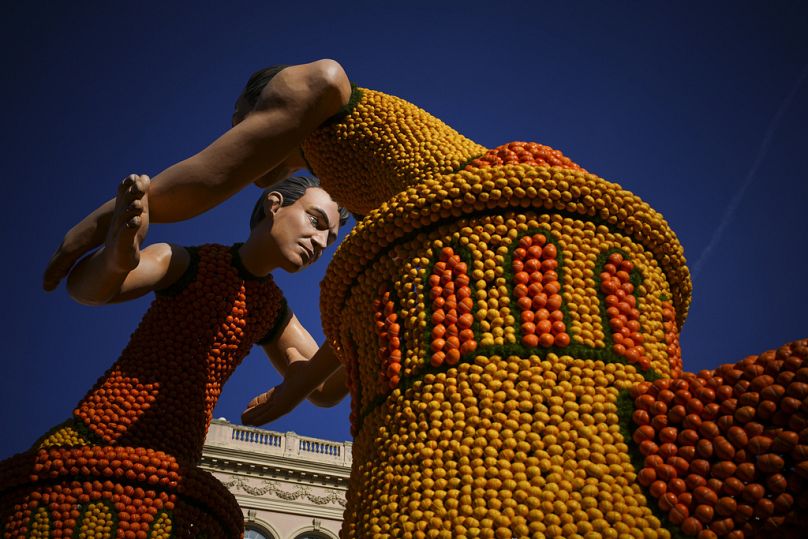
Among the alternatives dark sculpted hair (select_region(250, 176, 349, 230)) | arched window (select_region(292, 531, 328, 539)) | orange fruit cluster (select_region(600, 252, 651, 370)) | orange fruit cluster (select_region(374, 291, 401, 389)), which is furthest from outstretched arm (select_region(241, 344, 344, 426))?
arched window (select_region(292, 531, 328, 539))

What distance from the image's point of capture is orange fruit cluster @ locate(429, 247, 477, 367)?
206 cm

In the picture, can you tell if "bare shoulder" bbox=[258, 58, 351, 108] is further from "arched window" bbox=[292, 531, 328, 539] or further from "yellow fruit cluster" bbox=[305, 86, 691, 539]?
"arched window" bbox=[292, 531, 328, 539]

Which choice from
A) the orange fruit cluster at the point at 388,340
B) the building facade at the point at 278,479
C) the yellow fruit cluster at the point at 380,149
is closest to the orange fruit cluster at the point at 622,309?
the orange fruit cluster at the point at 388,340

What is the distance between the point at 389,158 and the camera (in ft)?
9.26

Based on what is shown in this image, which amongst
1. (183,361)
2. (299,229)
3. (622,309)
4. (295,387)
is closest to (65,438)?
(183,361)

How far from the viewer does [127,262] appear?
9.42ft

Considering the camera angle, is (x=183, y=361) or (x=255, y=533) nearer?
(x=183, y=361)

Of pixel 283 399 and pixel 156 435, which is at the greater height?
pixel 283 399

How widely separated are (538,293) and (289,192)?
2.19m

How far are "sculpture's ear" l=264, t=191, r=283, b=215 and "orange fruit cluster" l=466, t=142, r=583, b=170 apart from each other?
5.25 feet

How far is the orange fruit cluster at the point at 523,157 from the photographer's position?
→ 2525 mm

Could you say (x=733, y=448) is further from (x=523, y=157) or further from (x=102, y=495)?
(x=102, y=495)

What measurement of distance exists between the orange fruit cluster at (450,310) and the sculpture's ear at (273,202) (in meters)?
1.92

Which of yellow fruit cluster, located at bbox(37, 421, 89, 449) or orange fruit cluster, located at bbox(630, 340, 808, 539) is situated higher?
yellow fruit cluster, located at bbox(37, 421, 89, 449)
